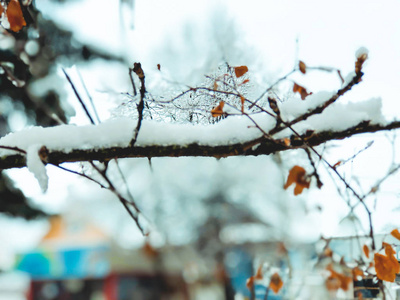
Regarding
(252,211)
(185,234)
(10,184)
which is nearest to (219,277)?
(185,234)

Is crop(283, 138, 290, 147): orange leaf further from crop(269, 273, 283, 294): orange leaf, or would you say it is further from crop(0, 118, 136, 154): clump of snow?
crop(269, 273, 283, 294): orange leaf

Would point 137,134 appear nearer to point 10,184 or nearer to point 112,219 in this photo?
point 10,184

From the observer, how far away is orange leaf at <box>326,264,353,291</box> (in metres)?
2.28

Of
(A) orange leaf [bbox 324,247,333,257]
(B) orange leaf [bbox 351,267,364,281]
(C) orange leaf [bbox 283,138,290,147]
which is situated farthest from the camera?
(A) orange leaf [bbox 324,247,333,257]

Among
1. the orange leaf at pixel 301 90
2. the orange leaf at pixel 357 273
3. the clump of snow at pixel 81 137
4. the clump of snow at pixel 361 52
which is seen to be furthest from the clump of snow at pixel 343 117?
the orange leaf at pixel 357 273

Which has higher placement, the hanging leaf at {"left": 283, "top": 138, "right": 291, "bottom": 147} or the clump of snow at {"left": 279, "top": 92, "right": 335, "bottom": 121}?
the clump of snow at {"left": 279, "top": 92, "right": 335, "bottom": 121}

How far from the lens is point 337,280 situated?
2.43 m

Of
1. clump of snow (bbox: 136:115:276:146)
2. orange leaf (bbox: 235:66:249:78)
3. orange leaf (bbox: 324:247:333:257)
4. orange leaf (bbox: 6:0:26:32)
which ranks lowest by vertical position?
orange leaf (bbox: 324:247:333:257)

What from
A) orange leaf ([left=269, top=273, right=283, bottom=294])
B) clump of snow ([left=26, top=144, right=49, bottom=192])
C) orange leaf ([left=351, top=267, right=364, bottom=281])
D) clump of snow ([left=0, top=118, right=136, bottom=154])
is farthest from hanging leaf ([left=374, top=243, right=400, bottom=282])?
clump of snow ([left=26, top=144, right=49, bottom=192])

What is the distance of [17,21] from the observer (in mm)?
1662

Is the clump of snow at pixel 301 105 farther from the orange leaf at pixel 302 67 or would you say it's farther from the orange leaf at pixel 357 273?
the orange leaf at pixel 357 273

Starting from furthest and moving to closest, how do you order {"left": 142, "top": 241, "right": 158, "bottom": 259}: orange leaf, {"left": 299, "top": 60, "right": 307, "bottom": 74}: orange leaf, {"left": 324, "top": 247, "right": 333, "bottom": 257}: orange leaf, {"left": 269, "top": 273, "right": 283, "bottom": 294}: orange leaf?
{"left": 142, "top": 241, "right": 158, "bottom": 259}: orange leaf
{"left": 324, "top": 247, "right": 333, "bottom": 257}: orange leaf
{"left": 269, "top": 273, "right": 283, "bottom": 294}: orange leaf
{"left": 299, "top": 60, "right": 307, "bottom": 74}: orange leaf

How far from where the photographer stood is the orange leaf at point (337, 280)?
7.48ft

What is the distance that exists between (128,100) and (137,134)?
46 cm
